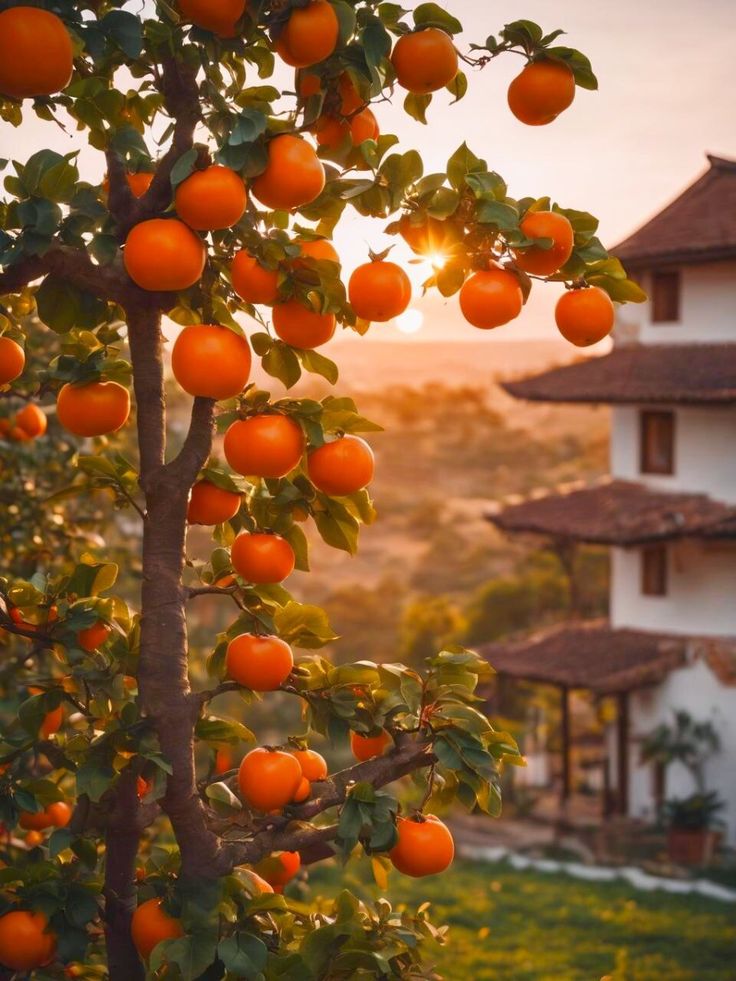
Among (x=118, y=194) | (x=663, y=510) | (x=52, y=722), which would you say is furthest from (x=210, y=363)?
(x=663, y=510)

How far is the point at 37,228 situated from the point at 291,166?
1.54 feet

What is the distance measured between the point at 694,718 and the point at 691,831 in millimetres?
1709

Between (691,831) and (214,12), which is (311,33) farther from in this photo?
(691,831)

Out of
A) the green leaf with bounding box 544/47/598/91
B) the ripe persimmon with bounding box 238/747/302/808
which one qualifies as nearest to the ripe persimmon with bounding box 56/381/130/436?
the ripe persimmon with bounding box 238/747/302/808

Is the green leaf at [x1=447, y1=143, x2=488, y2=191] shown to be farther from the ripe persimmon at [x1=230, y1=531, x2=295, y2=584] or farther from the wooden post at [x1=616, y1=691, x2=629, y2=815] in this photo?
the wooden post at [x1=616, y1=691, x2=629, y2=815]

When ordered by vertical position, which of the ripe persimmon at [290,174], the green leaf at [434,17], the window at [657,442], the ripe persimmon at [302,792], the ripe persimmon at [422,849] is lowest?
the ripe persimmon at [422,849]

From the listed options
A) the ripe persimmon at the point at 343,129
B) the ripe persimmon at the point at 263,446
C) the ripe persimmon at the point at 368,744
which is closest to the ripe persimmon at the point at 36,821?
the ripe persimmon at the point at 368,744

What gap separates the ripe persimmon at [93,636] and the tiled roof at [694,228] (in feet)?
43.6

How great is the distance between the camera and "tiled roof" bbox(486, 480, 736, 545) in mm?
15117

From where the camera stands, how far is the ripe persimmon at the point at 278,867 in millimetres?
2666

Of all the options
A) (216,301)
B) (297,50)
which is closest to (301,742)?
(216,301)

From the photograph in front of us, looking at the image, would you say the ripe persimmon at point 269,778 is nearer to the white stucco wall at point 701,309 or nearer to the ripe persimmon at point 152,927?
the ripe persimmon at point 152,927

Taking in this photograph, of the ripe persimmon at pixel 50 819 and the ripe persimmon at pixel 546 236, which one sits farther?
the ripe persimmon at pixel 50 819

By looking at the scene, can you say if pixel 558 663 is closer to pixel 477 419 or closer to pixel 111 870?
pixel 111 870
